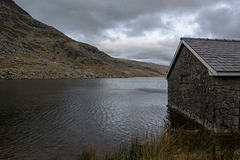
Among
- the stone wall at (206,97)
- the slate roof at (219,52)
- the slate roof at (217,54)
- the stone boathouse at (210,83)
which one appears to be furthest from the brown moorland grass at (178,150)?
the slate roof at (219,52)

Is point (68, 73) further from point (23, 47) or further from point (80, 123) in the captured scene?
point (80, 123)

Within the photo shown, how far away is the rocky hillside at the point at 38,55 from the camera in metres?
60.5

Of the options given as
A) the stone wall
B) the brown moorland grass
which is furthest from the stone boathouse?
the brown moorland grass

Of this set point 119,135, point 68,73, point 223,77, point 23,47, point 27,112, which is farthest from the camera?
point 23,47

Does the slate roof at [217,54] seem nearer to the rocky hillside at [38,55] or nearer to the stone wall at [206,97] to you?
the stone wall at [206,97]

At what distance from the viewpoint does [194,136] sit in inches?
264

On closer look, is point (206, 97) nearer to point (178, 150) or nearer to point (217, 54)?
point (217, 54)

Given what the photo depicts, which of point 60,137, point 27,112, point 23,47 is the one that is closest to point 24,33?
point 23,47

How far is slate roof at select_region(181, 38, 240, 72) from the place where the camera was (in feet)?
29.1

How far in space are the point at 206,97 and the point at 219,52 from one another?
136 inches

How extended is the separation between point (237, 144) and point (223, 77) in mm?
3707

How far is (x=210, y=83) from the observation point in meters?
9.32

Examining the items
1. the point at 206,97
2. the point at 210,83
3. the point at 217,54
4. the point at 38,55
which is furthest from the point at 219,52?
the point at 38,55

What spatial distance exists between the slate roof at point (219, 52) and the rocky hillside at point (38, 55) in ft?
186
